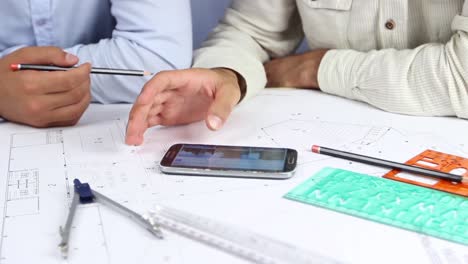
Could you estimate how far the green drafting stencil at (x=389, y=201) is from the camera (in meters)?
0.57

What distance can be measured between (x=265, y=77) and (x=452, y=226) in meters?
0.52

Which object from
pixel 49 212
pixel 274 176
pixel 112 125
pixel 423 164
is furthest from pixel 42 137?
pixel 423 164

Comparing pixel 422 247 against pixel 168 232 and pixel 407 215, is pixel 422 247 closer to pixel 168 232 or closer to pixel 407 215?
pixel 407 215

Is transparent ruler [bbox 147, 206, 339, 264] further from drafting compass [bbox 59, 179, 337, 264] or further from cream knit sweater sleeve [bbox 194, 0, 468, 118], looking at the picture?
cream knit sweater sleeve [bbox 194, 0, 468, 118]

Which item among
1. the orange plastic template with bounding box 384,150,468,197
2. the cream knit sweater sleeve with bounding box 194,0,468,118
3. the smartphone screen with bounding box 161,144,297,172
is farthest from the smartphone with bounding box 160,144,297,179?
the cream knit sweater sleeve with bounding box 194,0,468,118

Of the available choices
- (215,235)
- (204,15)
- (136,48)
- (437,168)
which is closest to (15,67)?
(136,48)

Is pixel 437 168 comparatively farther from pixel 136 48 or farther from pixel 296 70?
pixel 136 48

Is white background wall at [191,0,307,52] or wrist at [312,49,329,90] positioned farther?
white background wall at [191,0,307,52]

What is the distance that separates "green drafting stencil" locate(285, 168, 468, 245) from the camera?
1.87 ft

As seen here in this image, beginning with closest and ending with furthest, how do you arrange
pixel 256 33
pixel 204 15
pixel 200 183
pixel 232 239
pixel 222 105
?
pixel 232 239
pixel 200 183
pixel 222 105
pixel 256 33
pixel 204 15

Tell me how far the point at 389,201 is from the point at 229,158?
0.19 meters

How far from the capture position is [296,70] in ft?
3.40

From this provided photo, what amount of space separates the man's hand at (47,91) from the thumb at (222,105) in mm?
179

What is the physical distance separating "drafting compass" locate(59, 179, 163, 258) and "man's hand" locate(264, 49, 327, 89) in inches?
18.5
